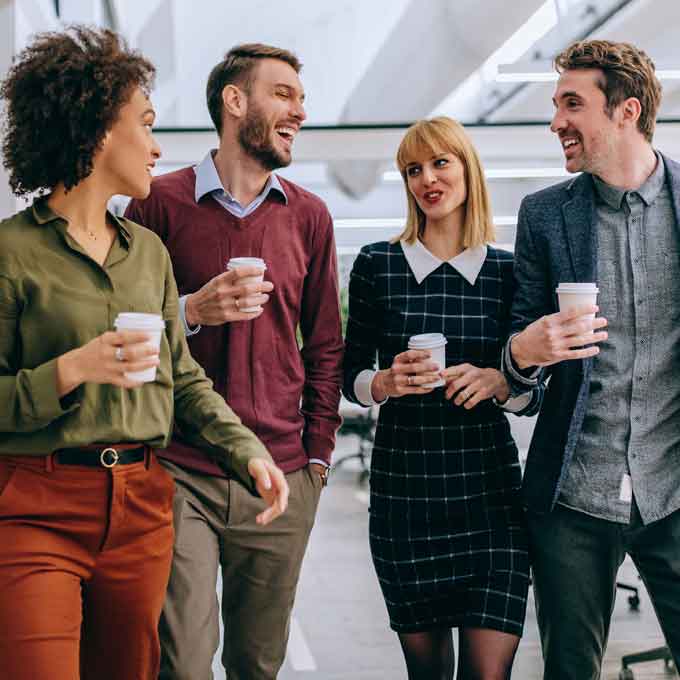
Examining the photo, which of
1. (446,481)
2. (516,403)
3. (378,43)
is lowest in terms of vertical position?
(446,481)

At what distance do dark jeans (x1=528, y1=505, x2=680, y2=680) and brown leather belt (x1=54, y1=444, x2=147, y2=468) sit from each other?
1023 mm

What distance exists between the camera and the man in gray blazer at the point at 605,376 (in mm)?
2188

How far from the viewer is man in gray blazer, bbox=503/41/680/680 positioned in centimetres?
219

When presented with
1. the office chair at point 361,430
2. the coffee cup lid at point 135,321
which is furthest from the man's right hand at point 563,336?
the office chair at point 361,430

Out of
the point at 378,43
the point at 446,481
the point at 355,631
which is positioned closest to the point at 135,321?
the point at 446,481

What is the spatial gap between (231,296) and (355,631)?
3076 millimetres

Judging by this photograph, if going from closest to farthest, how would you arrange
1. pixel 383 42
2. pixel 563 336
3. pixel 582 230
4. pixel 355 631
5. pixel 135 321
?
pixel 135 321 → pixel 563 336 → pixel 582 230 → pixel 355 631 → pixel 383 42

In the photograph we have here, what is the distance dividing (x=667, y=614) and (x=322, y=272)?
119cm

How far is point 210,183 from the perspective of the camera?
243 cm

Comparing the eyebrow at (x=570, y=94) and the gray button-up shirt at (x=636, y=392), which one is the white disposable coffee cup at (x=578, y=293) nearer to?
the gray button-up shirt at (x=636, y=392)

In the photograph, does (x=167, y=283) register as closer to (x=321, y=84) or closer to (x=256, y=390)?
(x=256, y=390)

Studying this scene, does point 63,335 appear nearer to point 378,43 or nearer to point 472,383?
point 472,383

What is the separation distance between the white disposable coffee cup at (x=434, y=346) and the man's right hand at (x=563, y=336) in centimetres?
18

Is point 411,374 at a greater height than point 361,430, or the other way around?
point 411,374
